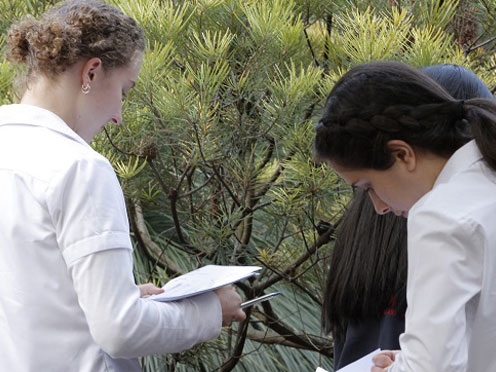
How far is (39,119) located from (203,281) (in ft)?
1.78

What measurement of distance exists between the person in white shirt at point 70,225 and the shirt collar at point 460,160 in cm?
67

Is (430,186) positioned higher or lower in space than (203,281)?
higher

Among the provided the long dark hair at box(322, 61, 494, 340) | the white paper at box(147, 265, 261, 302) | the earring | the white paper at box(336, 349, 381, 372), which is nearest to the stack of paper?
the white paper at box(336, 349, 381, 372)

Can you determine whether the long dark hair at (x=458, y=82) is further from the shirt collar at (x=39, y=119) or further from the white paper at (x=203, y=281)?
the shirt collar at (x=39, y=119)

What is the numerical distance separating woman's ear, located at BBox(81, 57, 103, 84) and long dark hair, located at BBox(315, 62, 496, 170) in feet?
1.89

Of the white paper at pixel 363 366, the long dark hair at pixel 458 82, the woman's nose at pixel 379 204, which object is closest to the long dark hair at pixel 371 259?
the long dark hair at pixel 458 82

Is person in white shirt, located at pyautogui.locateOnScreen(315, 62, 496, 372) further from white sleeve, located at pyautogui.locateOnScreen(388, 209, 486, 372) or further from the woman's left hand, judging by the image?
the woman's left hand

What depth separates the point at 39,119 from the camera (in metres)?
1.81

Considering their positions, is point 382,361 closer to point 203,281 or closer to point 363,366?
Result: point 363,366

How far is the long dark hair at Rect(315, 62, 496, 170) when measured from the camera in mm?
1573

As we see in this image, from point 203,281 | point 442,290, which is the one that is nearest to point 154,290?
point 203,281

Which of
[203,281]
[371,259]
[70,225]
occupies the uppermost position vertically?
[70,225]

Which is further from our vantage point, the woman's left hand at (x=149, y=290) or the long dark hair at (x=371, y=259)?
the woman's left hand at (x=149, y=290)

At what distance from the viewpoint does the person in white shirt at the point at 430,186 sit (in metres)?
1.36
